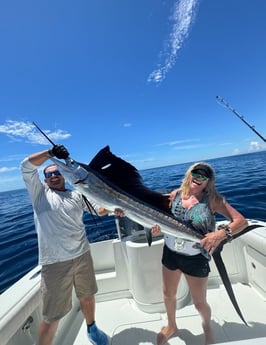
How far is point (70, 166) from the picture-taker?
4.87 ft

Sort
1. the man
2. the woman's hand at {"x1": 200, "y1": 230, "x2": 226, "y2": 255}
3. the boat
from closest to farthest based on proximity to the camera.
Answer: the woman's hand at {"x1": 200, "y1": 230, "x2": 226, "y2": 255}
the man
the boat

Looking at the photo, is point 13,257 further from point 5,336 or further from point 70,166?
point 70,166

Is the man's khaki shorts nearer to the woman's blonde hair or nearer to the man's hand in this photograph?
the man's hand

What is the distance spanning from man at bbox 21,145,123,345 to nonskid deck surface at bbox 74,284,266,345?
27 cm

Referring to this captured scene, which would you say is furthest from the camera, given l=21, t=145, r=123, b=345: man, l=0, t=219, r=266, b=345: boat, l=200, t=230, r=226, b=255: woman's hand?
l=0, t=219, r=266, b=345: boat

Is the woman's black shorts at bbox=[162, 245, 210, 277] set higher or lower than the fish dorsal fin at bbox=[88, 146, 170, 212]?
lower

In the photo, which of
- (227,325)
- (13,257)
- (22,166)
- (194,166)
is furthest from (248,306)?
(13,257)

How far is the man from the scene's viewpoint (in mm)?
1610

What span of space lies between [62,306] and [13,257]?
402 cm

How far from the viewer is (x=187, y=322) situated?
205cm

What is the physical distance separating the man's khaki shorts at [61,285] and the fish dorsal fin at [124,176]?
72 cm

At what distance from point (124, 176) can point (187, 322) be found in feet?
5.07

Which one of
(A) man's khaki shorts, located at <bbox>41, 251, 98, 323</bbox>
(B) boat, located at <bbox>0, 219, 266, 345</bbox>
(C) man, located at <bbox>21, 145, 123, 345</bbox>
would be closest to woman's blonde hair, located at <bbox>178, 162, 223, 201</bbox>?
(C) man, located at <bbox>21, 145, 123, 345</bbox>

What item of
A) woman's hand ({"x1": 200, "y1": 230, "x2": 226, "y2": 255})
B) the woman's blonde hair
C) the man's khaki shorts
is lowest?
the man's khaki shorts
